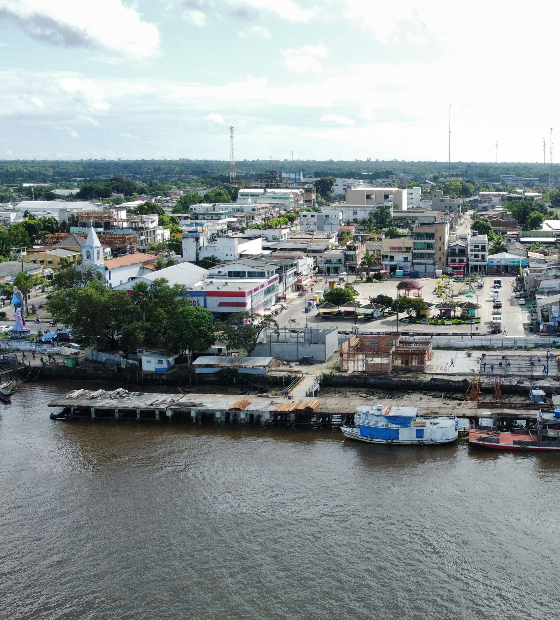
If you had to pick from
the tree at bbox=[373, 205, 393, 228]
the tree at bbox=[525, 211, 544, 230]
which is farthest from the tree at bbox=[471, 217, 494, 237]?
the tree at bbox=[373, 205, 393, 228]

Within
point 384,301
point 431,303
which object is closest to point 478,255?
point 431,303

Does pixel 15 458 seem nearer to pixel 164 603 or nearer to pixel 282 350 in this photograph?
pixel 164 603

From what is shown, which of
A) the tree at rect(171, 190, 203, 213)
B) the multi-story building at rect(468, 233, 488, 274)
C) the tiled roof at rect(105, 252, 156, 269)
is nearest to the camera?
the tiled roof at rect(105, 252, 156, 269)

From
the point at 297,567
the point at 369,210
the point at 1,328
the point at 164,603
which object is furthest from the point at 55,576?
the point at 369,210

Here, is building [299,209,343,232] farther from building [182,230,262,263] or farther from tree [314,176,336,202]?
tree [314,176,336,202]

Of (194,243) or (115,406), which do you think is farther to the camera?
(194,243)

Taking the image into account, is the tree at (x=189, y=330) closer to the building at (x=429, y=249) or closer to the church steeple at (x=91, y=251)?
the church steeple at (x=91, y=251)
